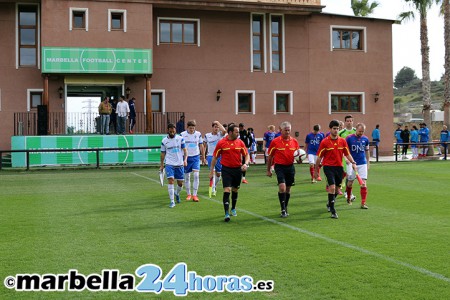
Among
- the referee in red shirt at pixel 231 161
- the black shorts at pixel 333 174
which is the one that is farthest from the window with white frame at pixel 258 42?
the referee in red shirt at pixel 231 161

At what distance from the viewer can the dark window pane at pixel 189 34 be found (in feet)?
115

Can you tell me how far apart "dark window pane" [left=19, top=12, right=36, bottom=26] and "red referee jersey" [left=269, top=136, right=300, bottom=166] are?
23.4 meters

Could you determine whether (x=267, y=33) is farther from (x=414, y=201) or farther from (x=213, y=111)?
(x=414, y=201)

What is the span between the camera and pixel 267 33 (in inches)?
1439

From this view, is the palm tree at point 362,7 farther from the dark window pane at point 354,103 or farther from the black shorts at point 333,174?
the black shorts at point 333,174

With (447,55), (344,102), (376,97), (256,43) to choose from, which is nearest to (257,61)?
(256,43)

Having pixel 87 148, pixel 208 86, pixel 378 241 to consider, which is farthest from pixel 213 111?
pixel 378 241

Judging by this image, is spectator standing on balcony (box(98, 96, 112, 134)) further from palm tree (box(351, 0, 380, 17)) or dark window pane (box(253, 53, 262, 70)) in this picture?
palm tree (box(351, 0, 380, 17))

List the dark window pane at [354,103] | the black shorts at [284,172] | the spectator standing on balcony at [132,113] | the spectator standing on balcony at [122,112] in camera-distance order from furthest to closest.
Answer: the dark window pane at [354,103] → the spectator standing on balcony at [132,113] → the spectator standing on balcony at [122,112] → the black shorts at [284,172]

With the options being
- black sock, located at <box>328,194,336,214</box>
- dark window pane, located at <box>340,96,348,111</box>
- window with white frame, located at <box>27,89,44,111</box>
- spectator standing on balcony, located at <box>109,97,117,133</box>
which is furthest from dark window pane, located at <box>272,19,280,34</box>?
black sock, located at <box>328,194,336,214</box>

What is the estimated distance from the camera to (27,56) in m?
32.5

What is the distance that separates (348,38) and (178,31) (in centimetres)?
1112

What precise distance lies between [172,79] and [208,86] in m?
2.17

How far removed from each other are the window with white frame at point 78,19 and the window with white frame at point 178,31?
14.0ft
